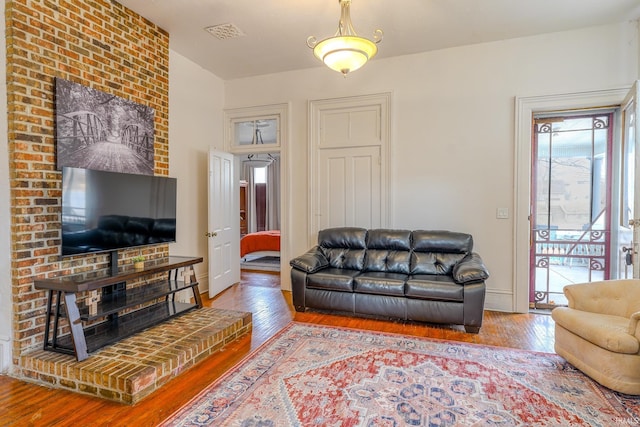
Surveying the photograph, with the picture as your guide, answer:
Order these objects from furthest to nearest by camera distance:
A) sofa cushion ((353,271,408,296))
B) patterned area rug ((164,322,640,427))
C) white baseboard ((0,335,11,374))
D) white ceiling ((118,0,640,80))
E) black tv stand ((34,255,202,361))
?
sofa cushion ((353,271,408,296)), white ceiling ((118,0,640,80)), white baseboard ((0,335,11,374)), black tv stand ((34,255,202,361)), patterned area rug ((164,322,640,427))

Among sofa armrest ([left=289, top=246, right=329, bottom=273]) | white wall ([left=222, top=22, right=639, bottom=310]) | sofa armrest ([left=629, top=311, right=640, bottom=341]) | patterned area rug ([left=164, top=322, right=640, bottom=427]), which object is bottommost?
patterned area rug ([left=164, top=322, right=640, bottom=427])

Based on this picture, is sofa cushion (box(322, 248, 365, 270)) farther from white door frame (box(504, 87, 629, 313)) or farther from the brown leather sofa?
white door frame (box(504, 87, 629, 313))

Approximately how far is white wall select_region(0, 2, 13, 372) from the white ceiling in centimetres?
147

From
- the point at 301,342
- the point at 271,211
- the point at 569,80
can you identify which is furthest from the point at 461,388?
the point at 271,211

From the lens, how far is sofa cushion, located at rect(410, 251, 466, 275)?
3.83 m

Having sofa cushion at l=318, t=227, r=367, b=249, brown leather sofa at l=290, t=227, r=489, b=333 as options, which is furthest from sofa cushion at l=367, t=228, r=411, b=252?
sofa cushion at l=318, t=227, r=367, b=249

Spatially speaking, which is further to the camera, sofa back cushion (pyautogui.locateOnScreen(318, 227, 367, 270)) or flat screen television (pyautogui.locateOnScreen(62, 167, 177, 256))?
sofa back cushion (pyautogui.locateOnScreen(318, 227, 367, 270))

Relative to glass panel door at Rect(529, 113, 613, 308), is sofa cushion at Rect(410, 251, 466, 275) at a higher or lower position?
lower

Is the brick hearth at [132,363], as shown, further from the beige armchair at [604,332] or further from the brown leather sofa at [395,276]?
the beige armchair at [604,332]

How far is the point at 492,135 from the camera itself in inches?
161

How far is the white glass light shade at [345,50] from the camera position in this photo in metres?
2.56

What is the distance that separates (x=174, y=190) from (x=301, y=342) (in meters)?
1.98

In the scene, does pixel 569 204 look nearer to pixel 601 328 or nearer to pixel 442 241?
pixel 442 241

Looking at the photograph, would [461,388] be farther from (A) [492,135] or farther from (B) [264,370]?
(A) [492,135]
